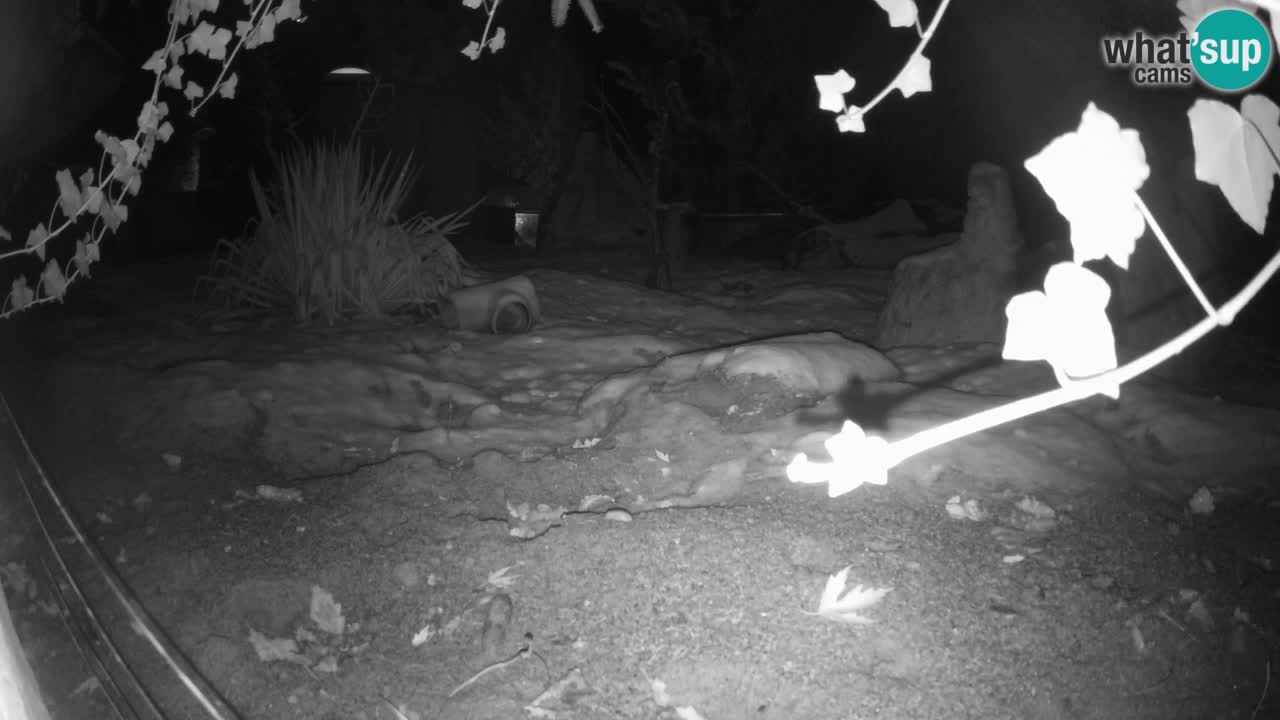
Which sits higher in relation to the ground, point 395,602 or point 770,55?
point 770,55

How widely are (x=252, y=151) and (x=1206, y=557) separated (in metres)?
9.24

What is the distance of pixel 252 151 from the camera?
8.86 m

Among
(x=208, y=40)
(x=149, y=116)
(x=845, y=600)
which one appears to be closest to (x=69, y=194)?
(x=149, y=116)

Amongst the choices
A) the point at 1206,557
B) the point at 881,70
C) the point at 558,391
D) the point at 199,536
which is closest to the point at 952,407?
the point at 1206,557

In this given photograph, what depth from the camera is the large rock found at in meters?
4.05

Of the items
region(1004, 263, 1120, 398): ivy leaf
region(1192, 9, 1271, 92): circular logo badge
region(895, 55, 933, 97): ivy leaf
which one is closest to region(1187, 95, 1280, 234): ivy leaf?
region(1004, 263, 1120, 398): ivy leaf

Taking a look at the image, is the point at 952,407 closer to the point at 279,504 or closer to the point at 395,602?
the point at 395,602

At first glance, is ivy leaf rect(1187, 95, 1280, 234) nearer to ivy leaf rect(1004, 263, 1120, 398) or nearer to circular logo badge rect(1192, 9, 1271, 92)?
ivy leaf rect(1004, 263, 1120, 398)

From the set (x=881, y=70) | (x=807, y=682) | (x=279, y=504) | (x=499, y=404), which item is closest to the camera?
(x=807, y=682)

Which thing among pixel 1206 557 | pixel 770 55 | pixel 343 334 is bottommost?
pixel 1206 557

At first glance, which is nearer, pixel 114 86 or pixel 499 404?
pixel 499 404

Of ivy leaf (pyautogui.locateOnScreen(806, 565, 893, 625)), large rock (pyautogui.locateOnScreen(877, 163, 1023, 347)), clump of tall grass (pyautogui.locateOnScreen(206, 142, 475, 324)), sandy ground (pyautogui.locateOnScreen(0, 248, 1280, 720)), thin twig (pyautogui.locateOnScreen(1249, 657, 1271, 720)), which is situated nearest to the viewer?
thin twig (pyautogui.locateOnScreen(1249, 657, 1271, 720))

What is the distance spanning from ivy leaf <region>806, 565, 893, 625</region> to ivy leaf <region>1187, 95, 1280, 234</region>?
1.36 meters

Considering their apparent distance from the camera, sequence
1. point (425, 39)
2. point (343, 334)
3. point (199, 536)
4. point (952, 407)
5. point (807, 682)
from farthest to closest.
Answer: point (425, 39) → point (343, 334) → point (952, 407) → point (199, 536) → point (807, 682)
